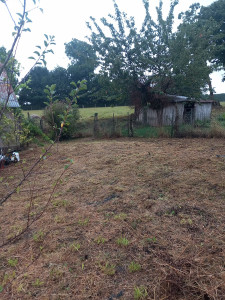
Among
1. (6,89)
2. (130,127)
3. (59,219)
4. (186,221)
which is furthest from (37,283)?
(130,127)

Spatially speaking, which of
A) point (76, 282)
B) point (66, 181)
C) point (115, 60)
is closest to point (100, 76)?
point (115, 60)

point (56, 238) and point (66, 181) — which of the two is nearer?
point (56, 238)

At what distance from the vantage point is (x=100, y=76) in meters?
12.5

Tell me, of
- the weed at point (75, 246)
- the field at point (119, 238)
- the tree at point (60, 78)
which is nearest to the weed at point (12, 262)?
the field at point (119, 238)

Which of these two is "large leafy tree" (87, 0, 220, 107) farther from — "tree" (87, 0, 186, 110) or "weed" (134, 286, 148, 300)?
"weed" (134, 286, 148, 300)

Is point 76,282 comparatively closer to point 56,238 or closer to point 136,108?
point 56,238

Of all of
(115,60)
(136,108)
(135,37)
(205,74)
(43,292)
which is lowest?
(43,292)

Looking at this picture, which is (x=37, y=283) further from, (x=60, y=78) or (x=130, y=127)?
(x=60, y=78)

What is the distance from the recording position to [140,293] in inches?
62.2

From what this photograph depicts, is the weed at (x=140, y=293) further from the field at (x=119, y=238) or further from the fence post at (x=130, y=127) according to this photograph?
the fence post at (x=130, y=127)

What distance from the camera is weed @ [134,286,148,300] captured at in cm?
157

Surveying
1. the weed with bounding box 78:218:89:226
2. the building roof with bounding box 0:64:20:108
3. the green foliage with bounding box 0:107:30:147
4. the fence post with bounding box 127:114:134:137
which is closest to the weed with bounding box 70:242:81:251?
the weed with bounding box 78:218:89:226

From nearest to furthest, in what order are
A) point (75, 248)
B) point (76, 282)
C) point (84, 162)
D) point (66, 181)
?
point (76, 282) < point (75, 248) < point (66, 181) < point (84, 162)

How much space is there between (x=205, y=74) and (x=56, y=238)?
11.5 m
